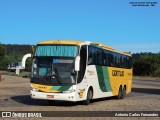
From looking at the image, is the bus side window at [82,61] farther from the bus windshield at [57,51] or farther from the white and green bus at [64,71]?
the bus windshield at [57,51]

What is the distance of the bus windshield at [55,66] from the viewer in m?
20.9

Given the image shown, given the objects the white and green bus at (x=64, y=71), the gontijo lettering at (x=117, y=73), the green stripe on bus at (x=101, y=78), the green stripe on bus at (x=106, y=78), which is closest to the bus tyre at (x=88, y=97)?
the white and green bus at (x=64, y=71)

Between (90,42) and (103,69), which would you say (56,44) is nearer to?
(90,42)

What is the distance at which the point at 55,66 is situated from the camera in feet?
68.9

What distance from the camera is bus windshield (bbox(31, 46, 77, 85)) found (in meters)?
20.9

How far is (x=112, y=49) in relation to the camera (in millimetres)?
27641

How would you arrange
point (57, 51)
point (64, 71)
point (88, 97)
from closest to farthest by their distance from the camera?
point (64, 71), point (57, 51), point (88, 97)

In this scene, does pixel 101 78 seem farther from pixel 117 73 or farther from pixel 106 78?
pixel 117 73

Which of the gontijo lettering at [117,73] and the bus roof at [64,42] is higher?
the bus roof at [64,42]

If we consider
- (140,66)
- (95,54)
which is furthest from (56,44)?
(140,66)

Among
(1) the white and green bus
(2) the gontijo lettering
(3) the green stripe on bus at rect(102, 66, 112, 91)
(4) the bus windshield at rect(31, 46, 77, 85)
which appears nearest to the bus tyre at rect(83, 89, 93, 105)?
(1) the white and green bus

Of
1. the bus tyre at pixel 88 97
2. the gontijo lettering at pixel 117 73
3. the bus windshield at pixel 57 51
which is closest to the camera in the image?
the bus windshield at pixel 57 51

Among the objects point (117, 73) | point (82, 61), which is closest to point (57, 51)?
point (82, 61)

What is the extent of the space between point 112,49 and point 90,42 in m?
4.78
